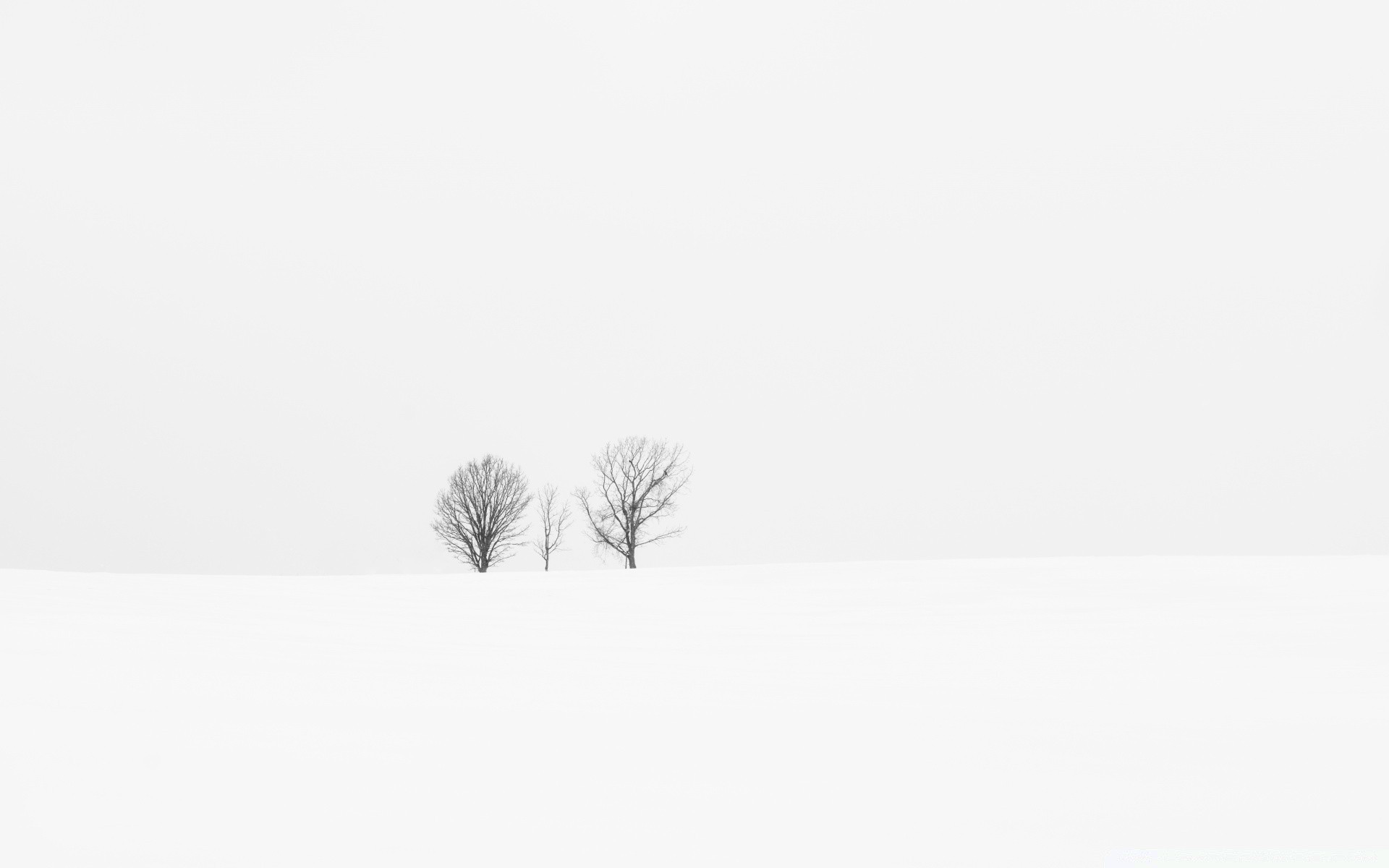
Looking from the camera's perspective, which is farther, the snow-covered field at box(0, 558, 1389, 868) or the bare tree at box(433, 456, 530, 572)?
the bare tree at box(433, 456, 530, 572)

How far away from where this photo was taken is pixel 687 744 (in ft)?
7.04

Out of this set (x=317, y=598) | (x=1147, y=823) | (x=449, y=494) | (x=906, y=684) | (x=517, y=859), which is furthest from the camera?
(x=449, y=494)

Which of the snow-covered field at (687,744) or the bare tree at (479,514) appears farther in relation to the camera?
the bare tree at (479,514)

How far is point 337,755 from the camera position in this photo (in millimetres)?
1965

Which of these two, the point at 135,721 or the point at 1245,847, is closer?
the point at 1245,847

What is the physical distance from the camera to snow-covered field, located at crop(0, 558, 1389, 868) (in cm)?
153

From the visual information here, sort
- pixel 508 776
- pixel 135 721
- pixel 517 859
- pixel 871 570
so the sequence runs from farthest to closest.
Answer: pixel 871 570 < pixel 135 721 < pixel 508 776 < pixel 517 859

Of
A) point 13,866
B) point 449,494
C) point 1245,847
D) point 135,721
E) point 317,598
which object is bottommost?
point 1245,847

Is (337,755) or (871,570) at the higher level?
(871,570)

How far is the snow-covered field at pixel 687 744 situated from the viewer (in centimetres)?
153

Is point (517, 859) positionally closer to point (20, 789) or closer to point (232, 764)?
point (232, 764)

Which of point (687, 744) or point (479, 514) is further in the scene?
point (479, 514)

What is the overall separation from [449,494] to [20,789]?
3459 centimetres

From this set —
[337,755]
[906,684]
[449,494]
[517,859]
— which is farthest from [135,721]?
[449,494]
